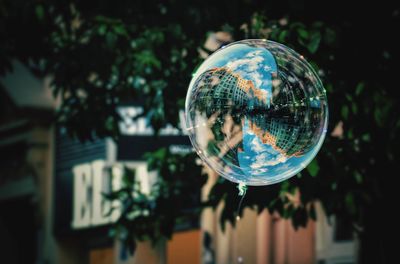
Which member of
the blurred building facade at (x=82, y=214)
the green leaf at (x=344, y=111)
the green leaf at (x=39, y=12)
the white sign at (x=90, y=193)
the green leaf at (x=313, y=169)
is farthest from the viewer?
the white sign at (x=90, y=193)

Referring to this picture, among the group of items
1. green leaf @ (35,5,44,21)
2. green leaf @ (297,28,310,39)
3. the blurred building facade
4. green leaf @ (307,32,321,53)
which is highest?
green leaf @ (35,5,44,21)

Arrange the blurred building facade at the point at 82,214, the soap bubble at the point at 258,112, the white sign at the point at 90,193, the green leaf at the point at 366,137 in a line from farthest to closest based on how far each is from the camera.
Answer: the white sign at the point at 90,193 < the blurred building facade at the point at 82,214 < the green leaf at the point at 366,137 < the soap bubble at the point at 258,112

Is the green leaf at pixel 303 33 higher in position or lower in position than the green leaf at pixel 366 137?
higher

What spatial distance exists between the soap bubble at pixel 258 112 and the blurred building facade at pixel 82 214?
123 inches

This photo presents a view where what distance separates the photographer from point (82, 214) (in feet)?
29.7

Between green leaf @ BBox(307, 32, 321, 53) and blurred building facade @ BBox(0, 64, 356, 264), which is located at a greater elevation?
green leaf @ BBox(307, 32, 321, 53)

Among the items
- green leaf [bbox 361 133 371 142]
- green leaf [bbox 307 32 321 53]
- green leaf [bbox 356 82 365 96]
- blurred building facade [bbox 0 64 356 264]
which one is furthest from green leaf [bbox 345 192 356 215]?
blurred building facade [bbox 0 64 356 264]

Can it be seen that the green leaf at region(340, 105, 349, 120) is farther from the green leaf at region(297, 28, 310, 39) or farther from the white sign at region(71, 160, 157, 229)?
the white sign at region(71, 160, 157, 229)

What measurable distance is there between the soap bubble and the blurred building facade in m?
3.12

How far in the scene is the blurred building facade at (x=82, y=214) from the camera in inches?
283

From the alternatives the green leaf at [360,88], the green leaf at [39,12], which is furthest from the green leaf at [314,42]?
the green leaf at [39,12]

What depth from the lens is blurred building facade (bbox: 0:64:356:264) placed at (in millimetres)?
7176

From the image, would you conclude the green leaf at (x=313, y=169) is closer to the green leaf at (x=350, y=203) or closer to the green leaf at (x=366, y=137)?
the green leaf at (x=350, y=203)

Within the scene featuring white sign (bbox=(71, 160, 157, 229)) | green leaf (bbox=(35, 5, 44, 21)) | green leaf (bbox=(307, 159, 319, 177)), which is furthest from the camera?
white sign (bbox=(71, 160, 157, 229))
